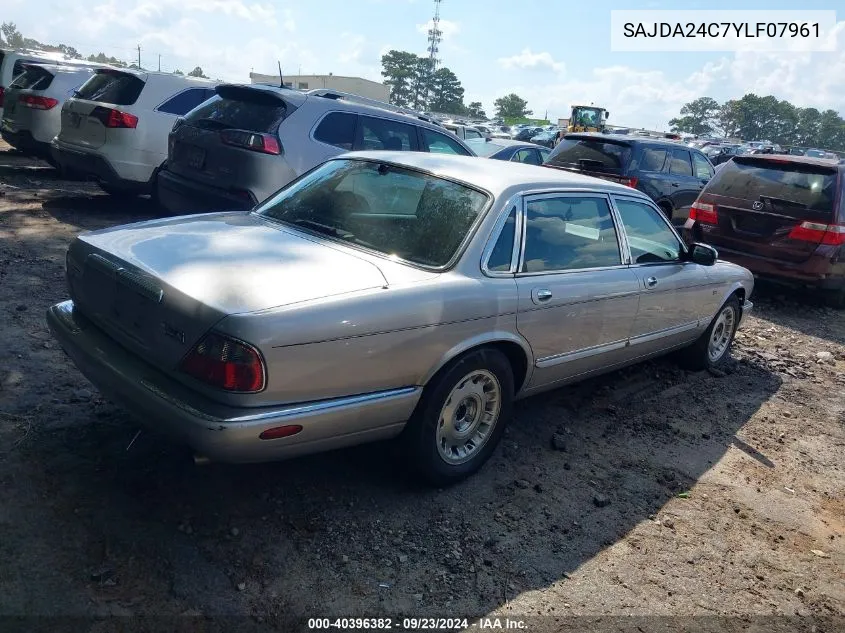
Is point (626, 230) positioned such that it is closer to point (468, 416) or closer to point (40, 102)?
point (468, 416)

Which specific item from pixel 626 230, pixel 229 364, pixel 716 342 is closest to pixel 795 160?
pixel 716 342

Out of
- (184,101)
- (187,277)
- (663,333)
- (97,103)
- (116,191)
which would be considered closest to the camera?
(187,277)

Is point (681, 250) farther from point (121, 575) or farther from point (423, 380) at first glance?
A: point (121, 575)

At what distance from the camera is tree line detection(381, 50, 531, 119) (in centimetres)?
10762

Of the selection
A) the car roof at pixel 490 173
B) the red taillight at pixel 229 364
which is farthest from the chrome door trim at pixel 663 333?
the red taillight at pixel 229 364

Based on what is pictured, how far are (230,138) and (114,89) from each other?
2958 mm

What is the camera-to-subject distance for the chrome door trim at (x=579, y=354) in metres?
4.09

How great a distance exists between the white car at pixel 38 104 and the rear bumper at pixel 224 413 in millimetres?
8205

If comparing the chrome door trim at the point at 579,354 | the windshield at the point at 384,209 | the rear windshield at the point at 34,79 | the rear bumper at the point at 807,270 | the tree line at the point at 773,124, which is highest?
the tree line at the point at 773,124

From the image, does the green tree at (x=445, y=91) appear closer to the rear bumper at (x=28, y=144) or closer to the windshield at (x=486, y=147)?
the windshield at (x=486, y=147)

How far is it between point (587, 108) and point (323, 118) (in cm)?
3645

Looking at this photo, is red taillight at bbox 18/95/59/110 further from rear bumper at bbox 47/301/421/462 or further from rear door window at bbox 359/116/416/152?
rear bumper at bbox 47/301/421/462

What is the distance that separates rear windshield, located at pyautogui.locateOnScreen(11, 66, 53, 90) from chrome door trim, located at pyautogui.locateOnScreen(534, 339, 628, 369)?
9472 millimetres

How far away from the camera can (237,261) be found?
328cm
